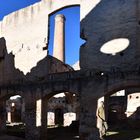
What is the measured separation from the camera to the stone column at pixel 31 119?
14343mm

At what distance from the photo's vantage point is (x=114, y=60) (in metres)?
13.6

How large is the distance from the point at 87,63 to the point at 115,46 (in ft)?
5.60

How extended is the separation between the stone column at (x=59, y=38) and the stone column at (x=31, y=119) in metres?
17.7

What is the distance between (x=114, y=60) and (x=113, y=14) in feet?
7.64

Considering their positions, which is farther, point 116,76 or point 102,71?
point 102,71

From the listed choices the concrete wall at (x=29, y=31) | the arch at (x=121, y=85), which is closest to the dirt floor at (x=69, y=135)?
the arch at (x=121, y=85)

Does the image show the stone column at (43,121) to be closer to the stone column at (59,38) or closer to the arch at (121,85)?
the arch at (121,85)

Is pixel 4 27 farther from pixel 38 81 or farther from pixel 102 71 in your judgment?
pixel 102 71

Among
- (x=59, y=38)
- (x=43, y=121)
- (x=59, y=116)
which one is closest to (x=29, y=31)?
(x=43, y=121)

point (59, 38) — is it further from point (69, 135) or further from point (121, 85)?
point (121, 85)

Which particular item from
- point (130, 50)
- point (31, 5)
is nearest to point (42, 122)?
point (130, 50)

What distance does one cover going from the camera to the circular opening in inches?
530

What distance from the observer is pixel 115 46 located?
13.7 metres

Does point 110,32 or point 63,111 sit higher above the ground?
point 110,32
